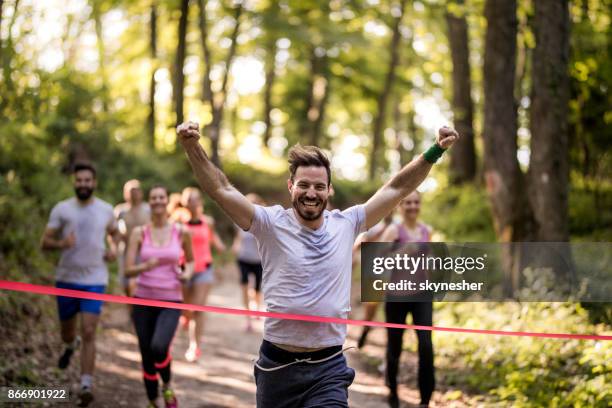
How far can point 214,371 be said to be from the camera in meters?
10.3

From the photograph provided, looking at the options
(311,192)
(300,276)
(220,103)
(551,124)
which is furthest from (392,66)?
(300,276)

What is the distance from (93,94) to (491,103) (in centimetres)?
1246

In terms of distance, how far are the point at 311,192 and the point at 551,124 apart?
730cm

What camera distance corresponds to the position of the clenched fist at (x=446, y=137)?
4891mm

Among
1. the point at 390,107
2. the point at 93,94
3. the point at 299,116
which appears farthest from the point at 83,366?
the point at 390,107

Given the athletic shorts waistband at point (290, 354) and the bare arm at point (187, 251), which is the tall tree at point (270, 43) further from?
the athletic shorts waistband at point (290, 354)

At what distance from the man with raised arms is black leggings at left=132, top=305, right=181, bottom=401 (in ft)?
9.19

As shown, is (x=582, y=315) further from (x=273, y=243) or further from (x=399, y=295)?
(x=273, y=243)

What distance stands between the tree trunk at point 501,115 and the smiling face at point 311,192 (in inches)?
313

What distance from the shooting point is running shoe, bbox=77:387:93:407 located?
7.78m

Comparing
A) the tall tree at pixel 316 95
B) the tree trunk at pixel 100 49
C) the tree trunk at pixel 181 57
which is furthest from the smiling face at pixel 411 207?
the tall tree at pixel 316 95

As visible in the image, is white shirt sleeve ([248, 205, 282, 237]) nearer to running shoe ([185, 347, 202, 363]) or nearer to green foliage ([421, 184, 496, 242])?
running shoe ([185, 347, 202, 363])

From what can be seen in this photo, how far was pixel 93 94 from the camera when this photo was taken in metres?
21.9

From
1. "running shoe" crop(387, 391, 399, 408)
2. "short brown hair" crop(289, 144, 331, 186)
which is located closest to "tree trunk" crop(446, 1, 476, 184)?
"running shoe" crop(387, 391, 399, 408)
